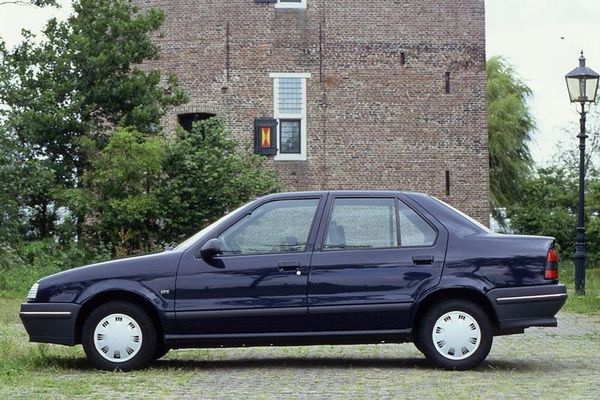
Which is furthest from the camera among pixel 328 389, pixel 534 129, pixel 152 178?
pixel 534 129

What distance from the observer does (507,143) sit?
53000 mm

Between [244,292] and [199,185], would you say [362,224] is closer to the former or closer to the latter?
[244,292]

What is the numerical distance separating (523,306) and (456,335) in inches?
24.4

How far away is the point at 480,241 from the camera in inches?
460

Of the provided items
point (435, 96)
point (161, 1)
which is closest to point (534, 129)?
point (435, 96)

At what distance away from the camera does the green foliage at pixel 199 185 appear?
1268 inches

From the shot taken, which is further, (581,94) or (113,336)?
(581,94)

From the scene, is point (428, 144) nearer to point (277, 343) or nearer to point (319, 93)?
point (319, 93)

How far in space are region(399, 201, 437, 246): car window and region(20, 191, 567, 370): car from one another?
0.03 metres

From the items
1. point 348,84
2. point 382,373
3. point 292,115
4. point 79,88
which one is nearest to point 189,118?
point 292,115

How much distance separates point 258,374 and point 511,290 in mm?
2262

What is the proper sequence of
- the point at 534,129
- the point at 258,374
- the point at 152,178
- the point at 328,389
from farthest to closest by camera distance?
the point at 534,129 → the point at 152,178 → the point at 258,374 → the point at 328,389

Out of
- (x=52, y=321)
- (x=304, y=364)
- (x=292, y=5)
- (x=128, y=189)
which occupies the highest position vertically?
(x=292, y=5)

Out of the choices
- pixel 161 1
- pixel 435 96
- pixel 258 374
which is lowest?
pixel 258 374
